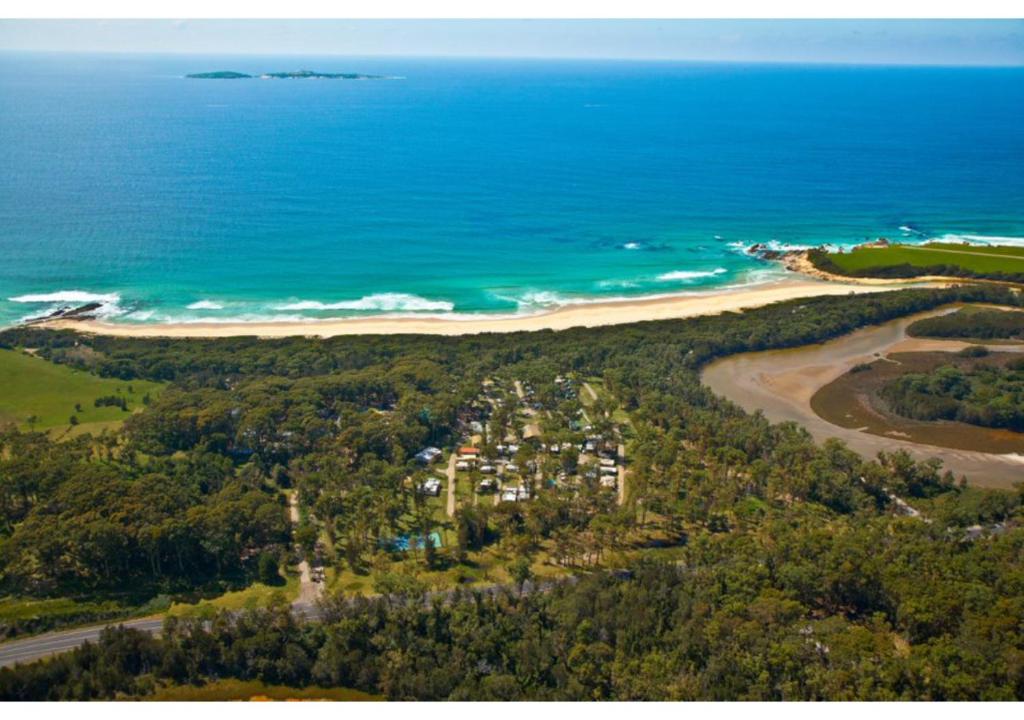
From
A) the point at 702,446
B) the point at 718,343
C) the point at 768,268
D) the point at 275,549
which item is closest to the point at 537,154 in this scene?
the point at 768,268

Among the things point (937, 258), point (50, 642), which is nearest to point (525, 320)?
point (50, 642)

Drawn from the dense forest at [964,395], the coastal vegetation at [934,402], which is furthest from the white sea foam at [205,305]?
the dense forest at [964,395]

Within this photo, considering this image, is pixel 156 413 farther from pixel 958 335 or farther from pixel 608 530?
pixel 958 335

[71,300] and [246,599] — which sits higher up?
[71,300]

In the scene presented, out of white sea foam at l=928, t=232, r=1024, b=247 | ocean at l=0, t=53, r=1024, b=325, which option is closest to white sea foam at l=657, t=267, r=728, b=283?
ocean at l=0, t=53, r=1024, b=325

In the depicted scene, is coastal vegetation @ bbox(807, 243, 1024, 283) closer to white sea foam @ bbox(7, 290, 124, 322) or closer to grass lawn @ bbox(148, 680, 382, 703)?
white sea foam @ bbox(7, 290, 124, 322)

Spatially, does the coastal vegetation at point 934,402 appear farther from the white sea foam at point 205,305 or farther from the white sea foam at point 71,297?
the white sea foam at point 71,297

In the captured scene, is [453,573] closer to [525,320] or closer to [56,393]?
[56,393]
